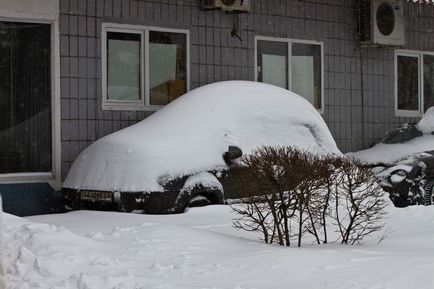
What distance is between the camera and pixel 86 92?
11633 millimetres

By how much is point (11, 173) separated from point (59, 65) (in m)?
1.74

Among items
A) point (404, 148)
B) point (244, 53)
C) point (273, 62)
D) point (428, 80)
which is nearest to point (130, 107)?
point (244, 53)

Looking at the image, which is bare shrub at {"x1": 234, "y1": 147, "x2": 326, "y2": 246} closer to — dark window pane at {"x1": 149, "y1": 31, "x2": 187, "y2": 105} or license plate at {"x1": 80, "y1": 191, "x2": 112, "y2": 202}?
license plate at {"x1": 80, "y1": 191, "x2": 112, "y2": 202}

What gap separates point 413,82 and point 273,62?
4058mm

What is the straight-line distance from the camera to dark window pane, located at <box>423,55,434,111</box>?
1681 centimetres

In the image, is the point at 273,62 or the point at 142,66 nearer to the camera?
the point at 142,66

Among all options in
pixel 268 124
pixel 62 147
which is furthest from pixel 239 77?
pixel 62 147

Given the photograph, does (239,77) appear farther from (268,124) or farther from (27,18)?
(27,18)

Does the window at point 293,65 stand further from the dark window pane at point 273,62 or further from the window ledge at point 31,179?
the window ledge at point 31,179

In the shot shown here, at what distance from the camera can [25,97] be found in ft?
37.3

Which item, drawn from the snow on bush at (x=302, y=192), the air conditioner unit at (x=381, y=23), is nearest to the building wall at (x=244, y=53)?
the air conditioner unit at (x=381, y=23)

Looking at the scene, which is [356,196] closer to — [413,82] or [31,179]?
[31,179]

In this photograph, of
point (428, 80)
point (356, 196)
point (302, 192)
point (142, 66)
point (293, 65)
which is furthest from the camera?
point (428, 80)

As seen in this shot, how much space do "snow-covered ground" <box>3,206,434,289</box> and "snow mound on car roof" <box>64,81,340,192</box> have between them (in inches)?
62.5
